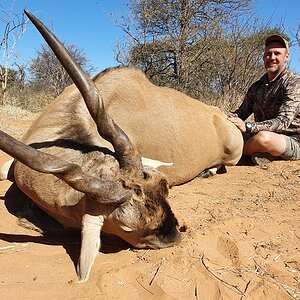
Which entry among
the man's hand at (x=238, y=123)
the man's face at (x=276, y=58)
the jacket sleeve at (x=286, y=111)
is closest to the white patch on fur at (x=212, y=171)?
the man's hand at (x=238, y=123)

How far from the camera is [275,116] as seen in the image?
5730mm

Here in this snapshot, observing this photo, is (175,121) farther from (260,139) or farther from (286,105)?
(286,105)

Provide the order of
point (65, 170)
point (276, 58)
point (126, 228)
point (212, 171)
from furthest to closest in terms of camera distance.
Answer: point (276, 58)
point (212, 171)
point (126, 228)
point (65, 170)

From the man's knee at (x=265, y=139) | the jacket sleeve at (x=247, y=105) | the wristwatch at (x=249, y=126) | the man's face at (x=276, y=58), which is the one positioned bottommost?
the man's knee at (x=265, y=139)

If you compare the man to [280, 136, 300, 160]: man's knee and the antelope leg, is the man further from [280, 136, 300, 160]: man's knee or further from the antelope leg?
the antelope leg

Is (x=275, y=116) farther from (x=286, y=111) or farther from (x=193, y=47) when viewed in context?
(x=193, y=47)

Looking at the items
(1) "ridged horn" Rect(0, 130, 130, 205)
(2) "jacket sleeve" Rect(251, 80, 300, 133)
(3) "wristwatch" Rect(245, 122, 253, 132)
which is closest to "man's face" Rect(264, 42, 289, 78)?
(2) "jacket sleeve" Rect(251, 80, 300, 133)

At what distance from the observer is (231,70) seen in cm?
1247

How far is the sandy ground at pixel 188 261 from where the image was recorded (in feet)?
7.82

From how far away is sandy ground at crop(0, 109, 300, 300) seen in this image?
238 cm

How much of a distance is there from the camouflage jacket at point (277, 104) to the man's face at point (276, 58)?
0.29ft

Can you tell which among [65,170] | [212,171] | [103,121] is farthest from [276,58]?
[65,170]

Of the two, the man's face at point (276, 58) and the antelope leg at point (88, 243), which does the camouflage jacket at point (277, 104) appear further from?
the antelope leg at point (88, 243)

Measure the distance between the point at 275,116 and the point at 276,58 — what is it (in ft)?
2.61
